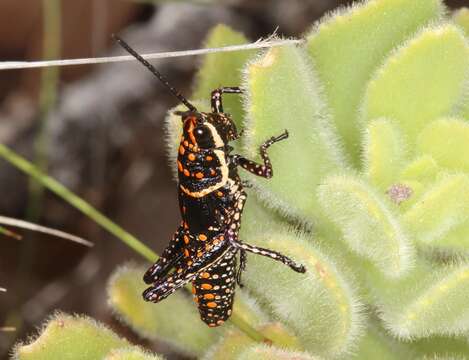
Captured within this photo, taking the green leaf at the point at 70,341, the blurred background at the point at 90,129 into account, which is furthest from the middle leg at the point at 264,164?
the blurred background at the point at 90,129

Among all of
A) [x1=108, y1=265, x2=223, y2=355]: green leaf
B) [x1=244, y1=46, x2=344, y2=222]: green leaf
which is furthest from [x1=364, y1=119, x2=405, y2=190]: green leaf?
[x1=108, y1=265, x2=223, y2=355]: green leaf

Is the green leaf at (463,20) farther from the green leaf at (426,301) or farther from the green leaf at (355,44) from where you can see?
the green leaf at (426,301)

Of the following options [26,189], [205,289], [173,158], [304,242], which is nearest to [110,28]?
[26,189]

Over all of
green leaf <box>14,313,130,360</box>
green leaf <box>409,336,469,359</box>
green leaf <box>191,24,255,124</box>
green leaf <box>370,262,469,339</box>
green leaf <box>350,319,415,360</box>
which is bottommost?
green leaf <box>409,336,469,359</box>

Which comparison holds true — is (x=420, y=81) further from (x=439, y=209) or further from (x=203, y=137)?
(x=203, y=137)

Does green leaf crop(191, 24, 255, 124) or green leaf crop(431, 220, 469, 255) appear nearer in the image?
green leaf crop(431, 220, 469, 255)

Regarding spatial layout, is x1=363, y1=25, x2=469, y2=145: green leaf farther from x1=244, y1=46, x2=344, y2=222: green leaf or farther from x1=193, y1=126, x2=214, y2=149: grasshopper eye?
x1=193, y1=126, x2=214, y2=149: grasshopper eye
